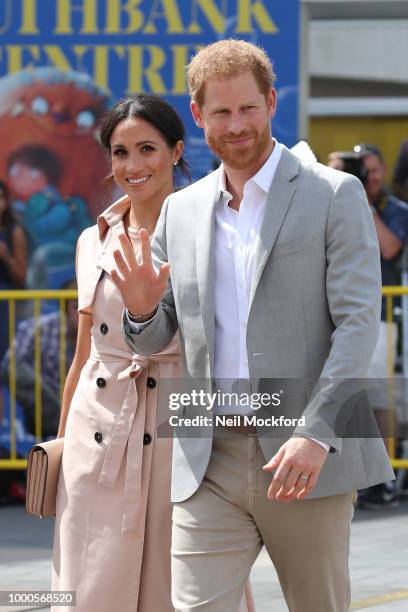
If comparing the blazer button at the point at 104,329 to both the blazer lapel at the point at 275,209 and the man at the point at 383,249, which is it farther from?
the man at the point at 383,249

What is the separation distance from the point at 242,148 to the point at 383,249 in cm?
499

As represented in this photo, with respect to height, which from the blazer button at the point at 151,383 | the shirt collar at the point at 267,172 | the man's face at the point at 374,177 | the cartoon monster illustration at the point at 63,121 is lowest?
the blazer button at the point at 151,383

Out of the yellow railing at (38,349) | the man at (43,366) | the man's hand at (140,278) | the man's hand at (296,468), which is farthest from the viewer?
the man at (43,366)

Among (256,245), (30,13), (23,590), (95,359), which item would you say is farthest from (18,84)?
(256,245)

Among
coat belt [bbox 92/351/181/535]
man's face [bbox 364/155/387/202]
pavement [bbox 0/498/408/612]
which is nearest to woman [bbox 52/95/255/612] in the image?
coat belt [bbox 92/351/181/535]

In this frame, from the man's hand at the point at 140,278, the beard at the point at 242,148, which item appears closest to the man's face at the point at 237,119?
the beard at the point at 242,148

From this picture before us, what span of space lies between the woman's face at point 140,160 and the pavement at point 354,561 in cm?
207

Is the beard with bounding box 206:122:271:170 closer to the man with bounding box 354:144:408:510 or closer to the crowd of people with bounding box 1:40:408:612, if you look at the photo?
the crowd of people with bounding box 1:40:408:612

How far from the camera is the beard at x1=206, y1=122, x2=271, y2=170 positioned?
12.5ft

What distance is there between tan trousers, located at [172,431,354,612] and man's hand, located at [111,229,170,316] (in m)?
0.41

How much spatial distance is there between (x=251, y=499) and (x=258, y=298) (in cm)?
52

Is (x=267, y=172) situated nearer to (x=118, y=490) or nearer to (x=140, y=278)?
(x=140, y=278)

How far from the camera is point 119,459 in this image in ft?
14.8

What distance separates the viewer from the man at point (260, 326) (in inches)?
146
